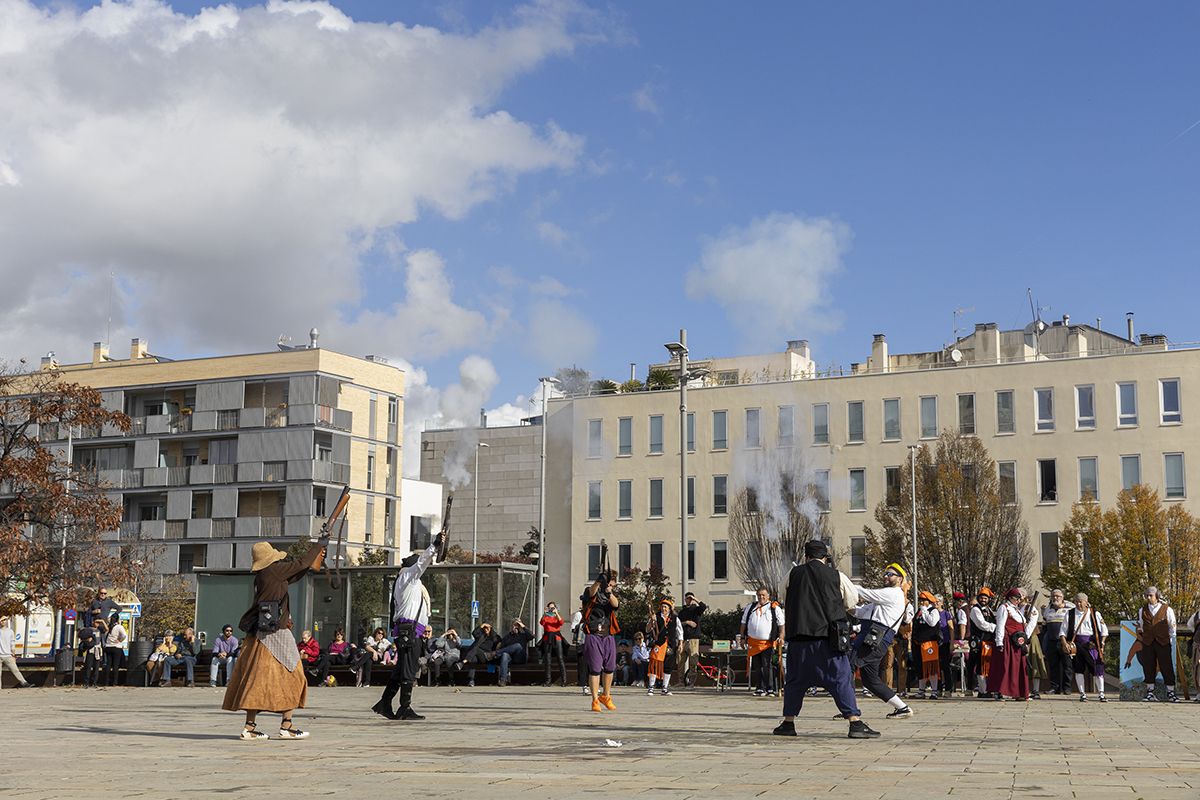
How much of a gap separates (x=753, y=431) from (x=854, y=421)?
18.6 ft

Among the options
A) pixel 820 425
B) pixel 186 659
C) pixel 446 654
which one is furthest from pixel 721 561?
pixel 446 654

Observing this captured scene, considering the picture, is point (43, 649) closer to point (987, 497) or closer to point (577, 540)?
point (577, 540)

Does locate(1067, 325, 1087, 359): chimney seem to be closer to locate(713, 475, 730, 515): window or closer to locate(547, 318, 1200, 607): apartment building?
locate(547, 318, 1200, 607): apartment building

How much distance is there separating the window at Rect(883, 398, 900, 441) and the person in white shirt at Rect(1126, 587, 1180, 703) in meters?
53.4

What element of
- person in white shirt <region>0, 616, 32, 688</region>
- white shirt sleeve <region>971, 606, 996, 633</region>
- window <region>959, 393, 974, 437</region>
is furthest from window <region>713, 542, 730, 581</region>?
white shirt sleeve <region>971, 606, 996, 633</region>

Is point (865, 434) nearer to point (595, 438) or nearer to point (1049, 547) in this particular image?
point (1049, 547)

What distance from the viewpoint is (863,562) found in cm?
7619

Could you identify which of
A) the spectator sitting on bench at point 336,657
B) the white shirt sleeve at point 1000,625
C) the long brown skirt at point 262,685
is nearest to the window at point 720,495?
the spectator sitting on bench at point 336,657

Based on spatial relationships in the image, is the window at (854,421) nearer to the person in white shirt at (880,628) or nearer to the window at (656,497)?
the window at (656,497)

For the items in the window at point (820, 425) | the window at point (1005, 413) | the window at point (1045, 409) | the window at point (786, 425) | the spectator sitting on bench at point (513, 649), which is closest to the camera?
the spectator sitting on bench at point (513, 649)

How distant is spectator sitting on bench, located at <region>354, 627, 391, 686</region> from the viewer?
32281 millimetres

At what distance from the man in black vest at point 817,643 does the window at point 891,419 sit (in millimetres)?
64897

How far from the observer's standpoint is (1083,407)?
73.0m

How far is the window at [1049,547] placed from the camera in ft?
237
